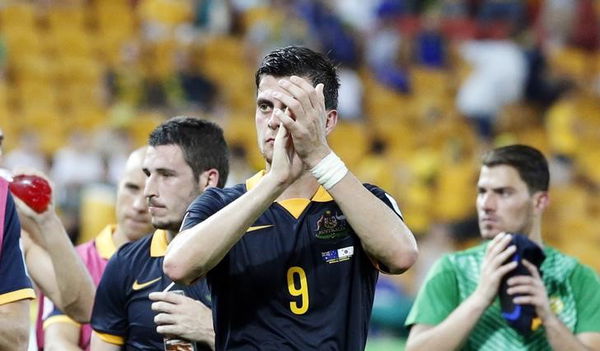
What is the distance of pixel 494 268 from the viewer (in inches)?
210

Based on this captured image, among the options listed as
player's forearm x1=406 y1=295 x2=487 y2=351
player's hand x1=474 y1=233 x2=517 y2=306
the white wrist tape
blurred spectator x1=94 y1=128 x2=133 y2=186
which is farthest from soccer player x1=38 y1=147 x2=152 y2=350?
blurred spectator x1=94 y1=128 x2=133 y2=186

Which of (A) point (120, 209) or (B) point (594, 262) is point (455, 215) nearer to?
(B) point (594, 262)

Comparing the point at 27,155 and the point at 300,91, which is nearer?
the point at 300,91

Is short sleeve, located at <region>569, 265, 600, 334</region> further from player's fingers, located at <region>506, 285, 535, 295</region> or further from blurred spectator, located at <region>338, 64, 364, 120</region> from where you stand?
blurred spectator, located at <region>338, 64, 364, 120</region>

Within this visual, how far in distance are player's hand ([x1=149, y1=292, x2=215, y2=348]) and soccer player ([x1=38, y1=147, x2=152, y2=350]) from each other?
47.0 inches

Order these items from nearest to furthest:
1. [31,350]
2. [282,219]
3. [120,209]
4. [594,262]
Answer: [282,219] → [120,209] → [31,350] → [594,262]

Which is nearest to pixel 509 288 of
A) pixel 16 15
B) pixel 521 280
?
pixel 521 280

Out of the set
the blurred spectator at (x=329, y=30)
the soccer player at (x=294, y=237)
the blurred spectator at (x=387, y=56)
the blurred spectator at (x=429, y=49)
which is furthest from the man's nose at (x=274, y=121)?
the blurred spectator at (x=429, y=49)

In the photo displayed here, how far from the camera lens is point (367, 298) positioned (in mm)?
4109

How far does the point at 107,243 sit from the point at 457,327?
1.83 meters

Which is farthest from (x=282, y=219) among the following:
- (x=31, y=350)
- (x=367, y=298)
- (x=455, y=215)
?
(x=455, y=215)

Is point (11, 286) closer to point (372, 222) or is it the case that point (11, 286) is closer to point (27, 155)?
point (372, 222)

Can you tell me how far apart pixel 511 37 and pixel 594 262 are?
13.6 feet

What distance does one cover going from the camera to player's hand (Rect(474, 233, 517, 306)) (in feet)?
17.4
